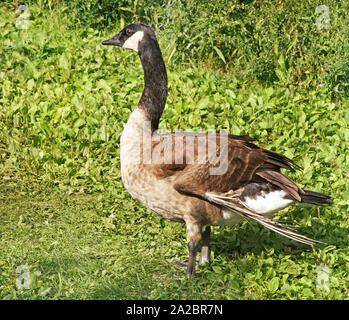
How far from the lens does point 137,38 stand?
5891 millimetres

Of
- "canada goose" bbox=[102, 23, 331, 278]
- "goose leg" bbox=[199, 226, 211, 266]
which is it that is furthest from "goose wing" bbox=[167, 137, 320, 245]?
"goose leg" bbox=[199, 226, 211, 266]

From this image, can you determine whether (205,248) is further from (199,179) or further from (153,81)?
(153,81)

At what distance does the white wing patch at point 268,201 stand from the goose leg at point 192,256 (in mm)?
517

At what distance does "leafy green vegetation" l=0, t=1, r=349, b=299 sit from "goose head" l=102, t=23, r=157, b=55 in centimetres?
160

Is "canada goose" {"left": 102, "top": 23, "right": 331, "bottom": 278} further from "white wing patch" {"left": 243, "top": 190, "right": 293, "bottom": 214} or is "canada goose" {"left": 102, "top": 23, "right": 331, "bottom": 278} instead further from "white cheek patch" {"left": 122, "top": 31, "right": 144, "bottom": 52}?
"white cheek patch" {"left": 122, "top": 31, "right": 144, "bottom": 52}

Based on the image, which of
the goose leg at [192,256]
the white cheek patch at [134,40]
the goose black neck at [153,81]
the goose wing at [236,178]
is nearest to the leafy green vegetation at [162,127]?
the goose leg at [192,256]

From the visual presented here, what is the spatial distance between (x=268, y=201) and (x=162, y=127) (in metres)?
2.40

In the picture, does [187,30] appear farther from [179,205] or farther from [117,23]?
[179,205]

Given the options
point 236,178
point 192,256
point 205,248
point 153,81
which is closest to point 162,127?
point 153,81

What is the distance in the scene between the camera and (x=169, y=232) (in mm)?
6355

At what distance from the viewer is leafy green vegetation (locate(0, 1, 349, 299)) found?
Result: 567 cm

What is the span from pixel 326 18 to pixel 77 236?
13.8ft

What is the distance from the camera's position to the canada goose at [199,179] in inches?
213

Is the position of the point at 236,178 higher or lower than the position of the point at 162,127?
lower
